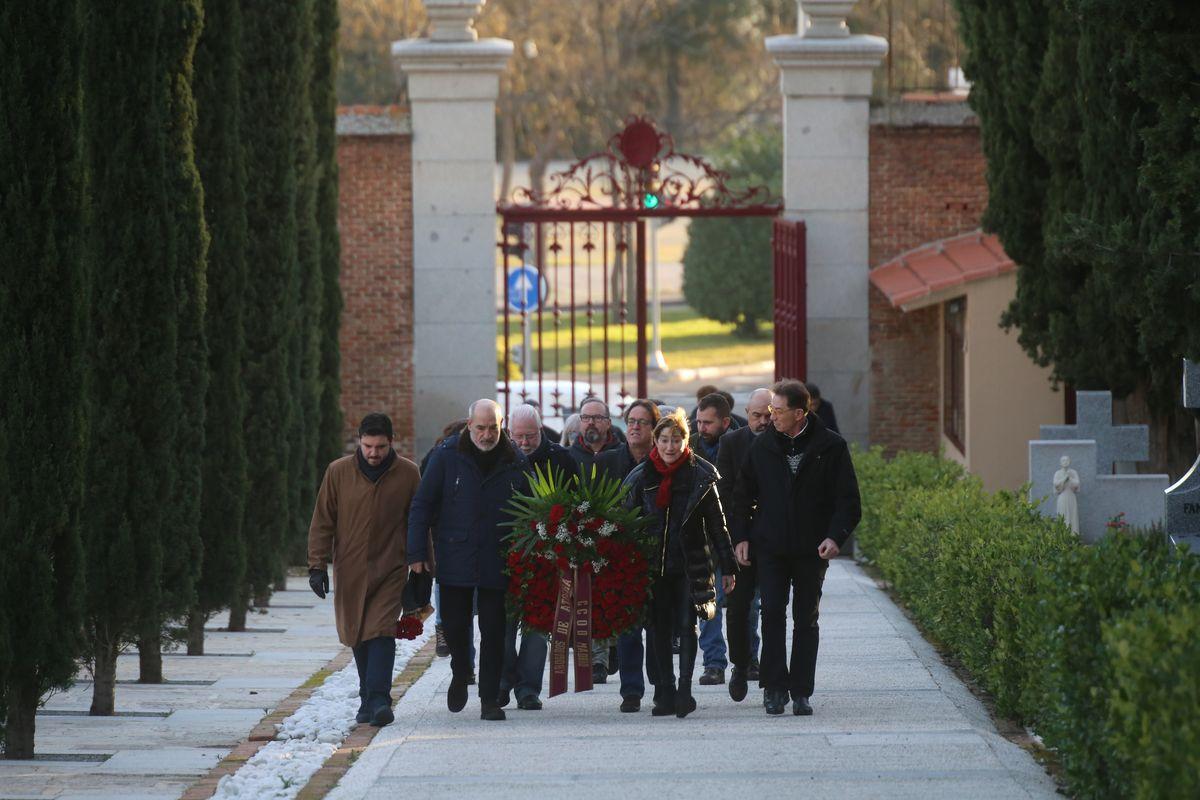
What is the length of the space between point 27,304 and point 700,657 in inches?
200

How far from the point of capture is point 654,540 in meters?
10.4

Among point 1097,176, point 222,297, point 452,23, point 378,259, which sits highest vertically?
point 452,23

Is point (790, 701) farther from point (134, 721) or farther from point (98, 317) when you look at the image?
point (98, 317)

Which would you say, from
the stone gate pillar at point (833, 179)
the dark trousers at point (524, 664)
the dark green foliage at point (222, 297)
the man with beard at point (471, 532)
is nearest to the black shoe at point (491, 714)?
the man with beard at point (471, 532)

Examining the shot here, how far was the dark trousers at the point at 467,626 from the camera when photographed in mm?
10500

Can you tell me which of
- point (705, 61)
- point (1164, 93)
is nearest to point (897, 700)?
point (1164, 93)

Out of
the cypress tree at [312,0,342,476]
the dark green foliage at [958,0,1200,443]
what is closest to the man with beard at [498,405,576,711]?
the dark green foliage at [958,0,1200,443]

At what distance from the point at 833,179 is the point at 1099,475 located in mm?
5786

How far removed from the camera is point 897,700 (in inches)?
412

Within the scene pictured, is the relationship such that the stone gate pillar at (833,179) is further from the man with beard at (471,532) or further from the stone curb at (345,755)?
the man with beard at (471,532)

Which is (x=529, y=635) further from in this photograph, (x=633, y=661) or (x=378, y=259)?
(x=378, y=259)

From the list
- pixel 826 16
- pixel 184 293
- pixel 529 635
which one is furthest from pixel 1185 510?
pixel 826 16

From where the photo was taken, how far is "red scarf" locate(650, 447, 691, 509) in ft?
34.2

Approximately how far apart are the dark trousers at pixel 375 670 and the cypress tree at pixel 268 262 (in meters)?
5.46
